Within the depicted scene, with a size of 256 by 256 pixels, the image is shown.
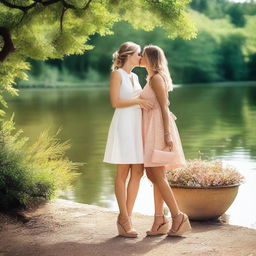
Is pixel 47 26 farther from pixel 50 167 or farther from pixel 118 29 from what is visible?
pixel 118 29

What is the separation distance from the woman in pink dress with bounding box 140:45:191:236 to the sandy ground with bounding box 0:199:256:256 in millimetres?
172

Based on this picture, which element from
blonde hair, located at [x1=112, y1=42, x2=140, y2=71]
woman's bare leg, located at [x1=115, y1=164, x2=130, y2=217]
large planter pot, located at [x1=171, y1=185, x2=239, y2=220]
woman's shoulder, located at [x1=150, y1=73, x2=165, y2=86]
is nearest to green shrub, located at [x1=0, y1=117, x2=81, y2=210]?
woman's bare leg, located at [x1=115, y1=164, x2=130, y2=217]

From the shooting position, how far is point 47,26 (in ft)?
24.2

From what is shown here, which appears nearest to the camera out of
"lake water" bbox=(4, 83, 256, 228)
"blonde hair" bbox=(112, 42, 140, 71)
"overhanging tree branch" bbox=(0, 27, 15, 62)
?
"blonde hair" bbox=(112, 42, 140, 71)

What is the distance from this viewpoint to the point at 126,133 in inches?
229

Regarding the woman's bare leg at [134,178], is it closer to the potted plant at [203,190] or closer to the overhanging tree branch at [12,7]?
the potted plant at [203,190]

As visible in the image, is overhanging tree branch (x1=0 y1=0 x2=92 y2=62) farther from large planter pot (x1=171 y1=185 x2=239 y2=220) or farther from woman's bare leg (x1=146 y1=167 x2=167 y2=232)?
large planter pot (x1=171 y1=185 x2=239 y2=220)

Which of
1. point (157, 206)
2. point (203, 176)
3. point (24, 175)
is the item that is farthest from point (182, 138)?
point (157, 206)

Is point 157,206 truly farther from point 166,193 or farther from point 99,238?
point 99,238

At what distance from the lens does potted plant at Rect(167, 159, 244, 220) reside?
6.67 m

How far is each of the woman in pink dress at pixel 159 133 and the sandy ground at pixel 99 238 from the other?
0.17m

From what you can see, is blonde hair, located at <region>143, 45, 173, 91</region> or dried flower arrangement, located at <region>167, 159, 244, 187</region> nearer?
blonde hair, located at <region>143, 45, 173, 91</region>

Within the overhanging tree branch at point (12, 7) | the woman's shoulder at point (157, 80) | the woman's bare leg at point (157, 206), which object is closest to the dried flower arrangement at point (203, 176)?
the woman's bare leg at point (157, 206)

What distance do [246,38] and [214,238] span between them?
8119cm
